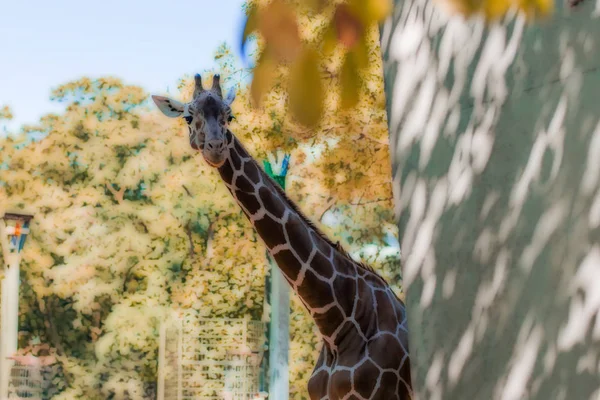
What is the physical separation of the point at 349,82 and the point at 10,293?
10.8 m

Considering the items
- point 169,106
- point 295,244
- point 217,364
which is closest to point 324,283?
point 295,244

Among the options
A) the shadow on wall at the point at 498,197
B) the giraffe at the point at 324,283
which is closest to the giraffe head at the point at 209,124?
the giraffe at the point at 324,283

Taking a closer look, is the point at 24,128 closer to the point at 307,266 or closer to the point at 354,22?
the point at 307,266

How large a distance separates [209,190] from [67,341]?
6200 mm

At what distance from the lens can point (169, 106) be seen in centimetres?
681

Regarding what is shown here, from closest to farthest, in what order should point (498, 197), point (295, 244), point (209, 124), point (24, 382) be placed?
point (498, 197) < point (209, 124) < point (295, 244) < point (24, 382)

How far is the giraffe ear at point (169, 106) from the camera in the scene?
6.70 meters

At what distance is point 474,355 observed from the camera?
4.23 m

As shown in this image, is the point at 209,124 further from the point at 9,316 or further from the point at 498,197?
the point at 9,316

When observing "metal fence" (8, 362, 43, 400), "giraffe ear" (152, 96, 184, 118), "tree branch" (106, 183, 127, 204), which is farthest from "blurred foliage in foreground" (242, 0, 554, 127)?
"tree branch" (106, 183, 127, 204)

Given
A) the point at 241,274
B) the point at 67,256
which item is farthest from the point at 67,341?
the point at 241,274

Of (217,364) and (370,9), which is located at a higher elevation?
(217,364)

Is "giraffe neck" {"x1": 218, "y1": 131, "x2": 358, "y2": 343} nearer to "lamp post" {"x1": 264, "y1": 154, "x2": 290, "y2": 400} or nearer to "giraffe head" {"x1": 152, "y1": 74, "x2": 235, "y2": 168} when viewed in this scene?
"giraffe head" {"x1": 152, "y1": 74, "x2": 235, "y2": 168}

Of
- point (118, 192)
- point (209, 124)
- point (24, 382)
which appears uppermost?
point (118, 192)
